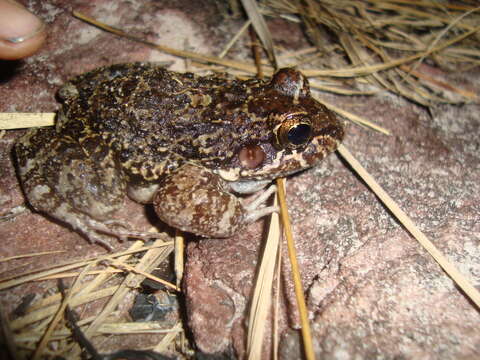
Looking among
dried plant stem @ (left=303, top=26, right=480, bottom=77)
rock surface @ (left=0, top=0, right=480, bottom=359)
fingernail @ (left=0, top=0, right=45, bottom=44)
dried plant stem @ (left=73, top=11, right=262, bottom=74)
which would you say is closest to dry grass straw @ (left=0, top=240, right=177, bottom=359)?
rock surface @ (left=0, top=0, right=480, bottom=359)

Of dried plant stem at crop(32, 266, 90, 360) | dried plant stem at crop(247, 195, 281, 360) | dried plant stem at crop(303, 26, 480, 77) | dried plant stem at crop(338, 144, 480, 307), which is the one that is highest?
dried plant stem at crop(303, 26, 480, 77)

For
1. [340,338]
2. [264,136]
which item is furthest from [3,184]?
[340,338]

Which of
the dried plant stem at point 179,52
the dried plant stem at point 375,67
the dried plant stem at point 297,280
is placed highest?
the dried plant stem at point 375,67

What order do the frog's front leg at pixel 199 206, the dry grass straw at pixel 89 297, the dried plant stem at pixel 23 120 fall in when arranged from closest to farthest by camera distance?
1. the dry grass straw at pixel 89 297
2. the frog's front leg at pixel 199 206
3. the dried plant stem at pixel 23 120

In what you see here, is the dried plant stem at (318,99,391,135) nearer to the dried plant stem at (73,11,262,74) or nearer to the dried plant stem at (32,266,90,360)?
the dried plant stem at (73,11,262,74)

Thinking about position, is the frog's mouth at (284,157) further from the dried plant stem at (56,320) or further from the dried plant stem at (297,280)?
the dried plant stem at (56,320)

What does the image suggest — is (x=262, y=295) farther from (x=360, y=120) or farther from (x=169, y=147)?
(x=360, y=120)

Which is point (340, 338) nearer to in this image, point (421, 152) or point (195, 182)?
point (195, 182)

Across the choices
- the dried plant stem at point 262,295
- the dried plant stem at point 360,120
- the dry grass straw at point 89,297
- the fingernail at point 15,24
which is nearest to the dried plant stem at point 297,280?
the dried plant stem at point 262,295
